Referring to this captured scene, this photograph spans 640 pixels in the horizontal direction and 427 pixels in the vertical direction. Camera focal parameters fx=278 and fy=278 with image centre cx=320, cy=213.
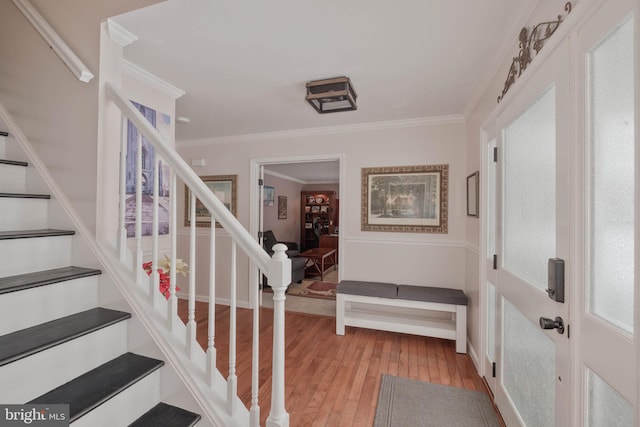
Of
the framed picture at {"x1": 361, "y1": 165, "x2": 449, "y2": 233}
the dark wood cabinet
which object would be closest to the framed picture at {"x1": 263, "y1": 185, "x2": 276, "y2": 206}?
the dark wood cabinet

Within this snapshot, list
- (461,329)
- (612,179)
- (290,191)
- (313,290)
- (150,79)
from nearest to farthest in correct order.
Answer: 1. (612,179)
2. (150,79)
3. (461,329)
4. (313,290)
5. (290,191)

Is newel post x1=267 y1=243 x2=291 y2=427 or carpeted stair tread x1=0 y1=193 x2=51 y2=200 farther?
carpeted stair tread x1=0 y1=193 x2=51 y2=200

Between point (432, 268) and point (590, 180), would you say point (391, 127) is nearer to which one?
point (432, 268)

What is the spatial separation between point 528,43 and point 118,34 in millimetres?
2220

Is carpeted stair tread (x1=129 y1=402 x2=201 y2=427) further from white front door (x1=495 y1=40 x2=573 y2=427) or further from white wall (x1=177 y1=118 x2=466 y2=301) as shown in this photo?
white wall (x1=177 y1=118 x2=466 y2=301)

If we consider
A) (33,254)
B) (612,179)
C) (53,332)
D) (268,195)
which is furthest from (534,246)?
(268,195)

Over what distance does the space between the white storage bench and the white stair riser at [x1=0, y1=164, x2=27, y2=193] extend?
268cm

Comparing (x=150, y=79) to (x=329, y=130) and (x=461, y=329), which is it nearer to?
(x=329, y=130)

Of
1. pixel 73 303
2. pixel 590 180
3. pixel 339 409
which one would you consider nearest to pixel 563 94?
pixel 590 180

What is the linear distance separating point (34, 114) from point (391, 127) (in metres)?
3.07

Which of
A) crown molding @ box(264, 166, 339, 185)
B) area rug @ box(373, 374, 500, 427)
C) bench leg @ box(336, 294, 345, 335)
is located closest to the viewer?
area rug @ box(373, 374, 500, 427)

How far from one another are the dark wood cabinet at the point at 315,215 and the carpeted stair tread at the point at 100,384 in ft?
23.8

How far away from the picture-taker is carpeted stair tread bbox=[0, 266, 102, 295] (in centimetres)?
110

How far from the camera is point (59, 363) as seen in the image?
1062 mm
